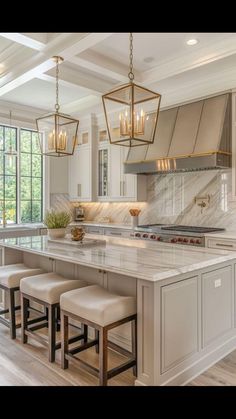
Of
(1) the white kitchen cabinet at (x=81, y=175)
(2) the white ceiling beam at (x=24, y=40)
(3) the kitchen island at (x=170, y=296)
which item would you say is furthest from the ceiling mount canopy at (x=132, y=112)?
(1) the white kitchen cabinet at (x=81, y=175)

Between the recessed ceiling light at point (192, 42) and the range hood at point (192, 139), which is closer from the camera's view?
the recessed ceiling light at point (192, 42)

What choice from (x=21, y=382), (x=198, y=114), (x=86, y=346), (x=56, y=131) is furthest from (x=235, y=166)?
(x=21, y=382)

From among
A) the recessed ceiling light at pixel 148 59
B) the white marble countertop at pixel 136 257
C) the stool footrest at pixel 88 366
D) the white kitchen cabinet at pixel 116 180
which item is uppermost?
the recessed ceiling light at pixel 148 59

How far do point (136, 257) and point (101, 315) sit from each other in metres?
0.59

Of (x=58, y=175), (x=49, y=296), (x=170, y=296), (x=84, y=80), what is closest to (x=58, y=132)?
(x=84, y=80)

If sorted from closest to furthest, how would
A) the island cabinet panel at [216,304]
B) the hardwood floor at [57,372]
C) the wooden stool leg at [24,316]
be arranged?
the hardwood floor at [57,372] < the island cabinet panel at [216,304] < the wooden stool leg at [24,316]

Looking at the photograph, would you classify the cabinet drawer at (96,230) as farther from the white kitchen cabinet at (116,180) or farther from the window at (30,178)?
the window at (30,178)

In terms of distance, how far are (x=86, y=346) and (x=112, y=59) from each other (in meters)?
3.26

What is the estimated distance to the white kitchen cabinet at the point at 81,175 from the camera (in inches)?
242

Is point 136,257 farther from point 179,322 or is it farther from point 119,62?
point 119,62

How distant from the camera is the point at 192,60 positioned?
376cm

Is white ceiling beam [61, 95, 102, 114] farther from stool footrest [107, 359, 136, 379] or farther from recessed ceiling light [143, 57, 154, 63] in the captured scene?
stool footrest [107, 359, 136, 379]

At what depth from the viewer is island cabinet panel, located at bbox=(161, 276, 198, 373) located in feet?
6.99

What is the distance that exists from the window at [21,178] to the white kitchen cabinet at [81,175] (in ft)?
2.09
